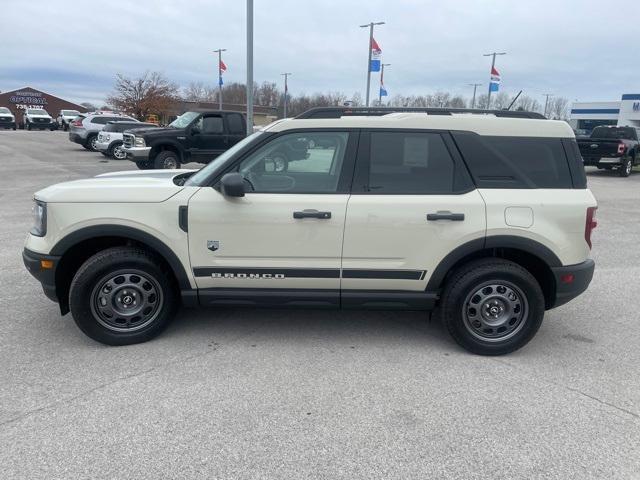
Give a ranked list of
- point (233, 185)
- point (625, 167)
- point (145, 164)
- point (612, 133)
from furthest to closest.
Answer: point (612, 133)
point (625, 167)
point (145, 164)
point (233, 185)

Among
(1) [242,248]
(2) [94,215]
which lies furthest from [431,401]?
(2) [94,215]

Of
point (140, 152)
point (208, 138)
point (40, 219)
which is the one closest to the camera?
point (40, 219)

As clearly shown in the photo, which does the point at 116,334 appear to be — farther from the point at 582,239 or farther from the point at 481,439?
the point at 582,239

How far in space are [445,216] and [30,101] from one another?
87.2m

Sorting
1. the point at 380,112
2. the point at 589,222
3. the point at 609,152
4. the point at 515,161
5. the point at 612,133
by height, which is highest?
the point at 612,133

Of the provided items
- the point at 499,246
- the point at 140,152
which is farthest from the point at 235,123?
the point at 499,246

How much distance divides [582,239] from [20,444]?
402cm

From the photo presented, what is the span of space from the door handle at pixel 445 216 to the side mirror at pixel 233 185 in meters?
1.42

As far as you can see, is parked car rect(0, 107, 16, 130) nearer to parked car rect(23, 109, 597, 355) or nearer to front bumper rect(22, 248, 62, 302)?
front bumper rect(22, 248, 62, 302)

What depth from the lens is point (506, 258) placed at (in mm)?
3979

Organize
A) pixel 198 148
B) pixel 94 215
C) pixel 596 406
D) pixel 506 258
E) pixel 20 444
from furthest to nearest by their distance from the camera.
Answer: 1. pixel 198 148
2. pixel 506 258
3. pixel 94 215
4. pixel 596 406
5. pixel 20 444

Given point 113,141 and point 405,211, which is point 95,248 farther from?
point 113,141

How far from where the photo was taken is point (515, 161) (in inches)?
151

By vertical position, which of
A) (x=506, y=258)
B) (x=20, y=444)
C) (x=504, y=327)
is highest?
(x=506, y=258)
